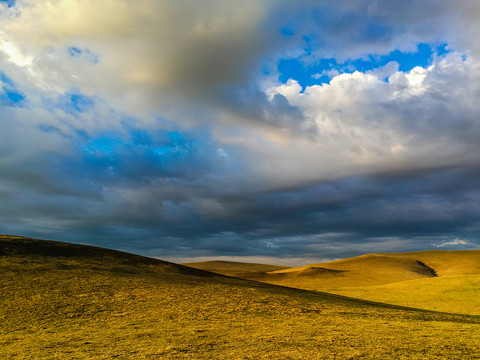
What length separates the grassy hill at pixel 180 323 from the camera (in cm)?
1430

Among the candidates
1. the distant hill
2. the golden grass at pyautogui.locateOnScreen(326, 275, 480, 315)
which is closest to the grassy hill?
the golden grass at pyautogui.locateOnScreen(326, 275, 480, 315)

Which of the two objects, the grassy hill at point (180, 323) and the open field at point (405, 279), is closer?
the grassy hill at point (180, 323)

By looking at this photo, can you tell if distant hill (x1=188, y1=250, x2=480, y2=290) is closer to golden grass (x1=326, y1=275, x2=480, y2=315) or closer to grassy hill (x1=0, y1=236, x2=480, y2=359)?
golden grass (x1=326, y1=275, x2=480, y2=315)

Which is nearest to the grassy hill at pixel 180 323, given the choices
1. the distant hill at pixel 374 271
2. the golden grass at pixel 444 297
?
the golden grass at pixel 444 297

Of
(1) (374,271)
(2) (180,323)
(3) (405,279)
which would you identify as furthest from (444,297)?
(1) (374,271)

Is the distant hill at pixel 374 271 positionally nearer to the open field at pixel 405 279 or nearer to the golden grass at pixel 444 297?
the open field at pixel 405 279

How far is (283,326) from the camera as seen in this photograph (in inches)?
784

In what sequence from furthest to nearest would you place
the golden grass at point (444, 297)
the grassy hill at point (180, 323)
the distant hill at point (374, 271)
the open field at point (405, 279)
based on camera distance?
the distant hill at point (374, 271) → the open field at point (405, 279) → the golden grass at point (444, 297) → the grassy hill at point (180, 323)

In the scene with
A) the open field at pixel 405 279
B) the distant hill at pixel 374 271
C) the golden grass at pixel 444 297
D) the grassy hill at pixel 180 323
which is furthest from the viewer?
the distant hill at pixel 374 271

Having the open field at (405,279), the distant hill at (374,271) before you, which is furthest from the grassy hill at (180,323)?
the distant hill at (374,271)

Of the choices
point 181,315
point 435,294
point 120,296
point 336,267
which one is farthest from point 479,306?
point 336,267

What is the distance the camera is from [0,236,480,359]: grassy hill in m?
14.3

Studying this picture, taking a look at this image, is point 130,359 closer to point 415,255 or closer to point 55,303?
point 55,303

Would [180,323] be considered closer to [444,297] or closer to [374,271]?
[444,297]
